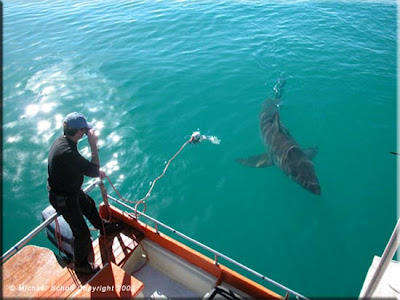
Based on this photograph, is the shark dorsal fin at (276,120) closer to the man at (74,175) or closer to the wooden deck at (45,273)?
the wooden deck at (45,273)

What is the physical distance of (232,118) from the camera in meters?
11.8

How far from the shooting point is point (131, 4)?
24219mm

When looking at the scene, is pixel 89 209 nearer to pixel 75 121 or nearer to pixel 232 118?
pixel 75 121

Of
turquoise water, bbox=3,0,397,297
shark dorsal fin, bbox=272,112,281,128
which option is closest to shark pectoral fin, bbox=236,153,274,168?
turquoise water, bbox=3,0,397,297

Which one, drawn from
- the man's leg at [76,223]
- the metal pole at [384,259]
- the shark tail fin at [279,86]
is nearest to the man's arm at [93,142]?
the man's leg at [76,223]

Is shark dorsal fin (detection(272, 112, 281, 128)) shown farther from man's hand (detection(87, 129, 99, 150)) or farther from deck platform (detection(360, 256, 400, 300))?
man's hand (detection(87, 129, 99, 150))

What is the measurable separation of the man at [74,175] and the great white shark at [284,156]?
5.84m

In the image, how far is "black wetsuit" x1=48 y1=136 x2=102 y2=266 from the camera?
4.86 m

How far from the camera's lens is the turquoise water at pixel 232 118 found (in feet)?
26.2

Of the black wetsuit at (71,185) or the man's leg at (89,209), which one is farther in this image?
the man's leg at (89,209)

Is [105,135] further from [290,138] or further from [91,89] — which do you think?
[290,138]

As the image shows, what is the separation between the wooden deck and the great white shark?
5.45 m

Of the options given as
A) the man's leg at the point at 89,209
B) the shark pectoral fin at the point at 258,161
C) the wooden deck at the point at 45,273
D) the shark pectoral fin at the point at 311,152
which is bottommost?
the shark pectoral fin at the point at 258,161

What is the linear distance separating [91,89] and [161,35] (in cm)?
712
